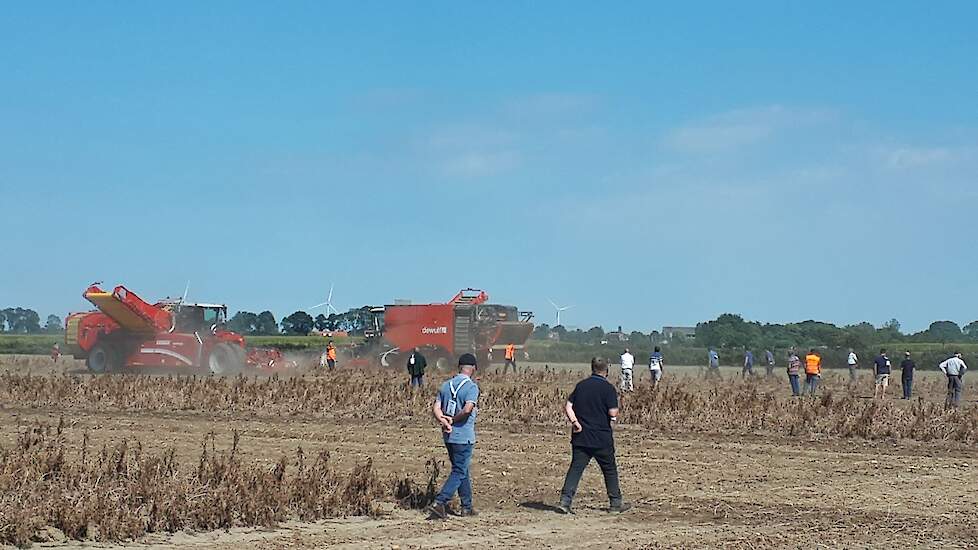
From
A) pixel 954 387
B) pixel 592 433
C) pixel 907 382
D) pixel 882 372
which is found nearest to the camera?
pixel 592 433

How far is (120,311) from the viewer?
4062 cm

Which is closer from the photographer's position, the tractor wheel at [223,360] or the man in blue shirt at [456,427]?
the man in blue shirt at [456,427]

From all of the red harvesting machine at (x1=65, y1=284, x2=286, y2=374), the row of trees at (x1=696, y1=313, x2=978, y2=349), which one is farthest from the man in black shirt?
the row of trees at (x1=696, y1=313, x2=978, y2=349)

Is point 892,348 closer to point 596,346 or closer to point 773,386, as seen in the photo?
point 596,346

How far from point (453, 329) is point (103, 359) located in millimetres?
11965

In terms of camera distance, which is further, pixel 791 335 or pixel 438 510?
pixel 791 335

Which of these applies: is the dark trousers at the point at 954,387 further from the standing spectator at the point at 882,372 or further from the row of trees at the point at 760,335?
the row of trees at the point at 760,335

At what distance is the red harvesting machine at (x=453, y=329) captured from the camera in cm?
4353

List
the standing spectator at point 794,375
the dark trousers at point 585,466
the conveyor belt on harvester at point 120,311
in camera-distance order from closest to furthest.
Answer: the dark trousers at point 585,466, the standing spectator at point 794,375, the conveyor belt on harvester at point 120,311

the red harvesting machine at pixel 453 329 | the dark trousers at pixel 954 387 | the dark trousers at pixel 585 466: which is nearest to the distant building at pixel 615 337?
the red harvesting machine at pixel 453 329

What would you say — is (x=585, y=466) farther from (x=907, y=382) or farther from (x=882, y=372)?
(x=882, y=372)

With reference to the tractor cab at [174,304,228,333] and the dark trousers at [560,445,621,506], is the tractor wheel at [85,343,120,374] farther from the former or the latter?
the dark trousers at [560,445,621,506]

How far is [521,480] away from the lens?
48.4 ft

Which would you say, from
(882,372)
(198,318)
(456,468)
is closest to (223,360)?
(198,318)
